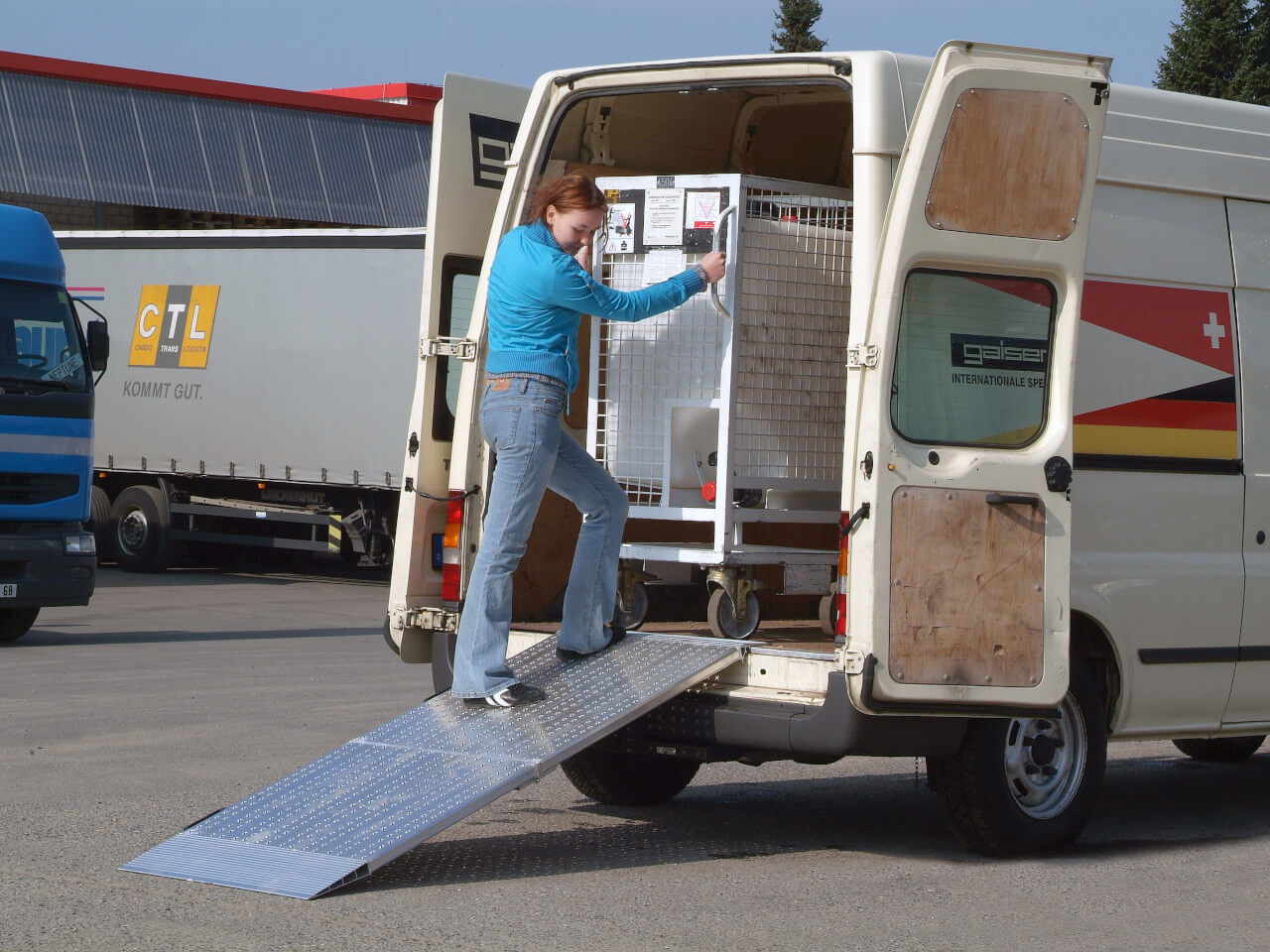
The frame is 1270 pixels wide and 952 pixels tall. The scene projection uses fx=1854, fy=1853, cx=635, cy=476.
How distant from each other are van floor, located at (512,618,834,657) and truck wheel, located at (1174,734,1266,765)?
2.66m

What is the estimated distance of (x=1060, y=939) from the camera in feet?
18.4

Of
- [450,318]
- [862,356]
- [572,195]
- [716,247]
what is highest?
[572,195]

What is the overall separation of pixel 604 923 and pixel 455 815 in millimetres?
655

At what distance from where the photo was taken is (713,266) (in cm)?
683

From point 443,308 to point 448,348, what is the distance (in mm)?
231

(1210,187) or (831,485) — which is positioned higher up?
(1210,187)

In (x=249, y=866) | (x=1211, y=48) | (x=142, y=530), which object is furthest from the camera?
(x=1211, y=48)

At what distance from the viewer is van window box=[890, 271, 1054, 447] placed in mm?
6309

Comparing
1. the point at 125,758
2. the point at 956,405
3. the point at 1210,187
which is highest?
the point at 1210,187

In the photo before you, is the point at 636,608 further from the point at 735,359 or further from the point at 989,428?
the point at 989,428

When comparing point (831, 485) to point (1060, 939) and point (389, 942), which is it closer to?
point (1060, 939)

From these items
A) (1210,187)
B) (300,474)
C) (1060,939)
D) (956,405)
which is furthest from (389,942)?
(300,474)

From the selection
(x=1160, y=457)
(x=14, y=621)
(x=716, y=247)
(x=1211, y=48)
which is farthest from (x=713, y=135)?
(x=1211, y=48)

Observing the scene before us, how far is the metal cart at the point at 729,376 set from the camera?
24.0 ft
